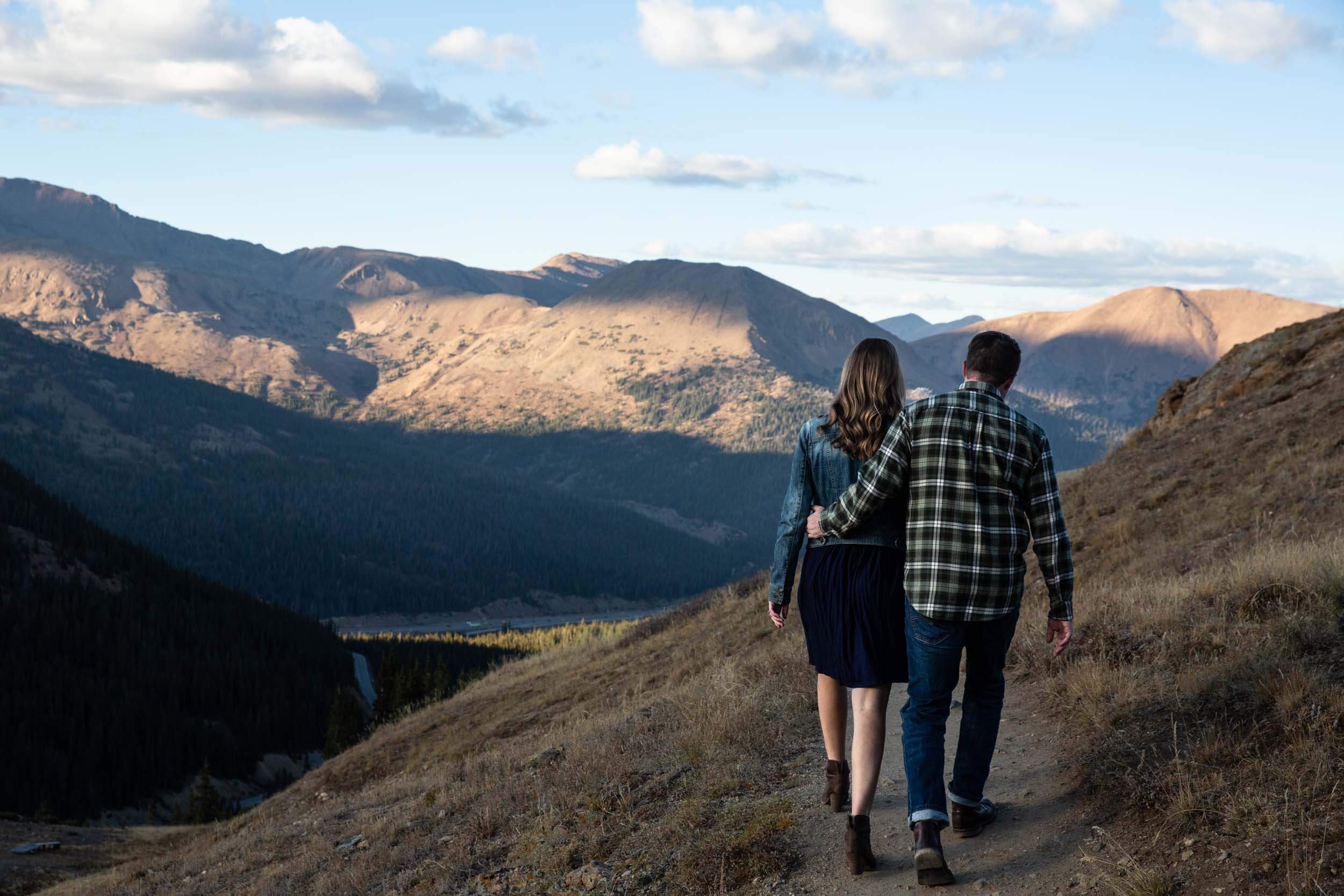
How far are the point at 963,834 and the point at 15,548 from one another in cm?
13967

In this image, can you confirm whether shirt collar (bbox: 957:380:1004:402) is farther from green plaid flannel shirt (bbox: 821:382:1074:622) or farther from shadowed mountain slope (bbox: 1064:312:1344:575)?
shadowed mountain slope (bbox: 1064:312:1344:575)

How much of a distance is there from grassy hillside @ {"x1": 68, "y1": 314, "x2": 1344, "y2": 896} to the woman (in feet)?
3.57

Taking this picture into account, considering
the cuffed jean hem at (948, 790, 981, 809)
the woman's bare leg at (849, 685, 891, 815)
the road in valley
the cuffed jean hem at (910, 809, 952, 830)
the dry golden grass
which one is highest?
the woman's bare leg at (849, 685, 891, 815)

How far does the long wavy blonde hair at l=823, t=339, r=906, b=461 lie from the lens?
604 cm

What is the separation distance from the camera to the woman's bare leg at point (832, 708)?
254 inches

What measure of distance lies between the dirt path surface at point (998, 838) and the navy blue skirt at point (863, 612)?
46.2 inches

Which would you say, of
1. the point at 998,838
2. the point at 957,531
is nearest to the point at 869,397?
the point at 957,531

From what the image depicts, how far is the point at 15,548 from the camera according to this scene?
11956cm

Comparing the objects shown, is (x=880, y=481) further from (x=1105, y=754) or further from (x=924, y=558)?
(x=1105, y=754)

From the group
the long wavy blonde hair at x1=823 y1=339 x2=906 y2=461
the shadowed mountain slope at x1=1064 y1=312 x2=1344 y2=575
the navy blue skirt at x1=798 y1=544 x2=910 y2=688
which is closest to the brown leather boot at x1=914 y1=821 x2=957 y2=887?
the navy blue skirt at x1=798 y1=544 x2=910 y2=688

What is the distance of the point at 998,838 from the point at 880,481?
2470 mm

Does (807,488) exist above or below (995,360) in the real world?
below

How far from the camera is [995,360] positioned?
5656mm

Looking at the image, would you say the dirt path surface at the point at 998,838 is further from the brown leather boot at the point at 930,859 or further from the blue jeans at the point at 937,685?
the blue jeans at the point at 937,685
